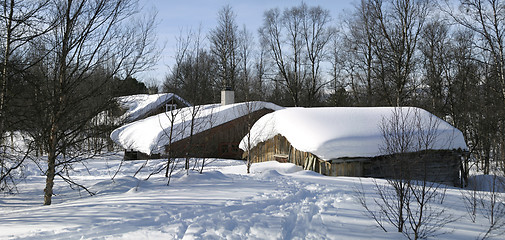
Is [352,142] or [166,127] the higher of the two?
[166,127]

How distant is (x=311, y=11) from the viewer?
32469 millimetres

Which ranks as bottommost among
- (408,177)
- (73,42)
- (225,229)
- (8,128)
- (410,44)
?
(225,229)

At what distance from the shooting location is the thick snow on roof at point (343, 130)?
13.2 meters

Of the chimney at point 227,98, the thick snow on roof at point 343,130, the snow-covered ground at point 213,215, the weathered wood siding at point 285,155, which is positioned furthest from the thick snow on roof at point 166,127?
the snow-covered ground at point 213,215

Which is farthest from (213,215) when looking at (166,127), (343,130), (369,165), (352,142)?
(166,127)

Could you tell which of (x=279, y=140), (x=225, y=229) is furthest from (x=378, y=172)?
(x=225, y=229)

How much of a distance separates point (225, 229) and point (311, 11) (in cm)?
2972

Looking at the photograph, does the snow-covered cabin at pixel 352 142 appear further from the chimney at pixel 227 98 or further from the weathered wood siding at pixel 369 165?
the chimney at pixel 227 98

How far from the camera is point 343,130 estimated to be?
1397cm

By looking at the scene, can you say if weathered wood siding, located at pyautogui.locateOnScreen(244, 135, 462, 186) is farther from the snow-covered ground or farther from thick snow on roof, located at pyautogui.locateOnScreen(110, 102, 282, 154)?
thick snow on roof, located at pyautogui.locateOnScreen(110, 102, 282, 154)

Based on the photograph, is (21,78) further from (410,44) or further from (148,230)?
(410,44)

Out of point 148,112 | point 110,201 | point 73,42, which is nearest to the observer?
point 110,201

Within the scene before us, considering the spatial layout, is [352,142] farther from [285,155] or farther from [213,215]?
[213,215]

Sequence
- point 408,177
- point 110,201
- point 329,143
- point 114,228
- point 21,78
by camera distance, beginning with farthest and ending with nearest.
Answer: point 329,143, point 21,78, point 110,201, point 408,177, point 114,228
